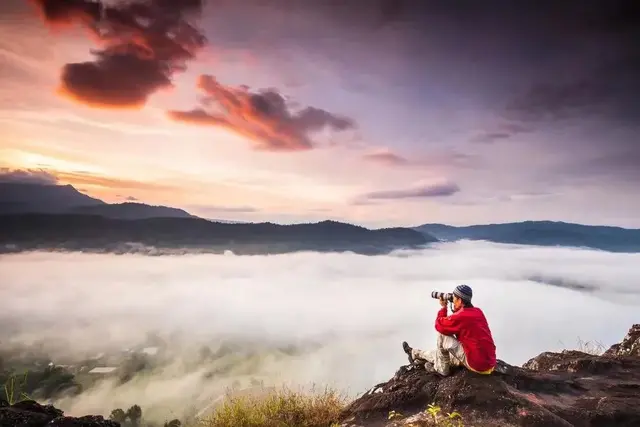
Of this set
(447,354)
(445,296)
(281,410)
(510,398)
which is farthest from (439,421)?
(281,410)

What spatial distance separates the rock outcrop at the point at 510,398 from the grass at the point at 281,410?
Result: 3.98 ft

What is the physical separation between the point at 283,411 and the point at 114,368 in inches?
5871

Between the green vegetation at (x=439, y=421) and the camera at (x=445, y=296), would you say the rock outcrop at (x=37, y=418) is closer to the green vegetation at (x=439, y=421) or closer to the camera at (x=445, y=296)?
the green vegetation at (x=439, y=421)

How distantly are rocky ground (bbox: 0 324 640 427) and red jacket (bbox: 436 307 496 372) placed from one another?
1.36 feet

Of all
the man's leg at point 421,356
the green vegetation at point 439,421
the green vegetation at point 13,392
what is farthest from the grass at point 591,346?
the green vegetation at point 13,392

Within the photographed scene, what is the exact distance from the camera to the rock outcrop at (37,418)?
5.93 m

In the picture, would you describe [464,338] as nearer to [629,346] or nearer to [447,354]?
[447,354]

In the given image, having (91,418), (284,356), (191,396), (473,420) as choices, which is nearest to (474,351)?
(473,420)

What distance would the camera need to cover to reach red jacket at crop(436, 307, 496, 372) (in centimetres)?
767

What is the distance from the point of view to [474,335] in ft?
25.2

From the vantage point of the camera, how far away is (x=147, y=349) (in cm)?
17700

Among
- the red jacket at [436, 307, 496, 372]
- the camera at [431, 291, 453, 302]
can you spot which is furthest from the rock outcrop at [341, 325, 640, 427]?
the camera at [431, 291, 453, 302]

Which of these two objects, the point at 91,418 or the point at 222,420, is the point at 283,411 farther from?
the point at 91,418

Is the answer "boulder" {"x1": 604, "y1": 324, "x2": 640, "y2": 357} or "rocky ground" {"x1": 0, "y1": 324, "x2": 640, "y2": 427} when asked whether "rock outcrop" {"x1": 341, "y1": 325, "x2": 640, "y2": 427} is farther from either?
"boulder" {"x1": 604, "y1": 324, "x2": 640, "y2": 357}
